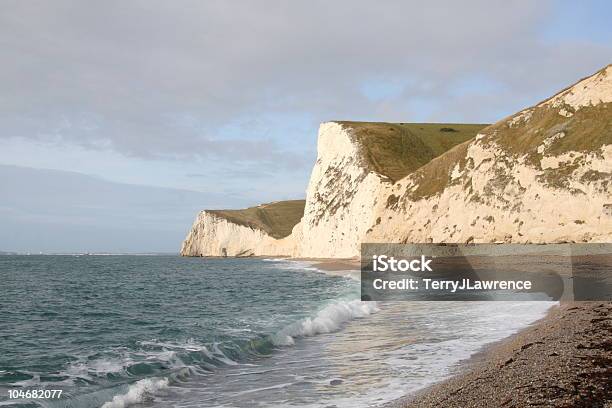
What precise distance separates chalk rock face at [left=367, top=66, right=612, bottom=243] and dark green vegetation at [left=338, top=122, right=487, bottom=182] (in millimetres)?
18490

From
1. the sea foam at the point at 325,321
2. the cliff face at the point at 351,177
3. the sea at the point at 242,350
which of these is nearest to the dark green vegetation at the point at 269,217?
the cliff face at the point at 351,177

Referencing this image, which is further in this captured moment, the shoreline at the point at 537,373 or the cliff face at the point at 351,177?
the cliff face at the point at 351,177

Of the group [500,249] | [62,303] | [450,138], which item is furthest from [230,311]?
[450,138]

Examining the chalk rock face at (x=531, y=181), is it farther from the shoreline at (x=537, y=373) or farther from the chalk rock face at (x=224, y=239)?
the chalk rock face at (x=224, y=239)

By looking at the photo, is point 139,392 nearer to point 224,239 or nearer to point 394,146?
point 394,146

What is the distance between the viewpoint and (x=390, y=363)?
1475 cm

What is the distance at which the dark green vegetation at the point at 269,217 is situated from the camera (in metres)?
168

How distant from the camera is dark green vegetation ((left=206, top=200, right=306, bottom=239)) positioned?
550ft

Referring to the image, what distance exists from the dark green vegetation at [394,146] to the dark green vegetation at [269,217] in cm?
6440

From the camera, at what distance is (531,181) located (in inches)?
2069

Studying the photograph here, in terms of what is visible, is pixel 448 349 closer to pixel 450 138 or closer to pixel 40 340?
pixel 40 340

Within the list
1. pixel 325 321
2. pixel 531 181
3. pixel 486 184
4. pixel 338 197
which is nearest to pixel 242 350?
pixel 325 321

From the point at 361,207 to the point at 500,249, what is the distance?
34.1 m

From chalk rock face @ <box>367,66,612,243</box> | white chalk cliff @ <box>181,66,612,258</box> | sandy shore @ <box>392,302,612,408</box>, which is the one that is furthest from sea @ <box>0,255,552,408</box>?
white chalk cliff @ <box>181,66,612,258</box>
